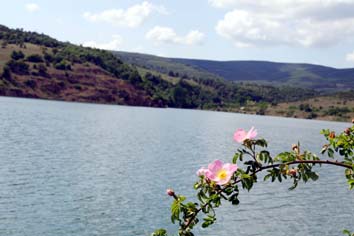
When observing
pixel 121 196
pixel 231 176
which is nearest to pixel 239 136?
pixel 231 176

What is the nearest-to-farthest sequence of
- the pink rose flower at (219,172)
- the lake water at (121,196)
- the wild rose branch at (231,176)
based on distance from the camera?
the pink rose flower at (219,172)
the wild rose branch at (231,176)
the lake water at (121,196)

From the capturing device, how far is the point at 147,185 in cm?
4291

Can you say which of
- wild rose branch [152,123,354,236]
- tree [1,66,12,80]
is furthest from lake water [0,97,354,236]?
tree [1,66,12,80]

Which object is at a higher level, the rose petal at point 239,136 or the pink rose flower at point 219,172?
the rose petal at point 239,136

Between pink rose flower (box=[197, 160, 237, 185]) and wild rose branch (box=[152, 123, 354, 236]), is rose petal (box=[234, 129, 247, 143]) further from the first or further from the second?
pink rose flower (box=[197, 160, 237, 185])

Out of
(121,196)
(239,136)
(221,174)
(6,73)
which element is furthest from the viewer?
(6,73)

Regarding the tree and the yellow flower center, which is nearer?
the yellow flower center

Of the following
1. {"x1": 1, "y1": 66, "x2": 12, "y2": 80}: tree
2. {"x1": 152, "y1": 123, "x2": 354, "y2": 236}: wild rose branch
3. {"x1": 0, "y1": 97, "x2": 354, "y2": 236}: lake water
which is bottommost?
{"x1": 0, "y1": 97, "x2": 354, "y2": 236}: lake water

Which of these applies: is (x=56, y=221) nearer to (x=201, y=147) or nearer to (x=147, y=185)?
(x=147, y=185)

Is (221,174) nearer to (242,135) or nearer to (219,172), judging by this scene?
(219,172)

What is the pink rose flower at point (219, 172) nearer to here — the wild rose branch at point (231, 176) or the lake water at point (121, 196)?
the wild rose branch at point (231, 176)

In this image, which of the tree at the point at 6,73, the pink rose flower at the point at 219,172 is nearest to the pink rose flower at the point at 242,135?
the pink rose flower at the point at 219,172

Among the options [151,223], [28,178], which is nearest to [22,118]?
[28,178]

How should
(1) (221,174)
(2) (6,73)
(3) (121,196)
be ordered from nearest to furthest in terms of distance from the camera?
1. (1) (221,174)
2. (3) (121,196)
3. (2) (6,73)
